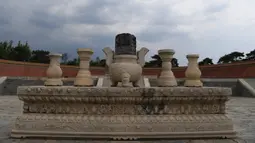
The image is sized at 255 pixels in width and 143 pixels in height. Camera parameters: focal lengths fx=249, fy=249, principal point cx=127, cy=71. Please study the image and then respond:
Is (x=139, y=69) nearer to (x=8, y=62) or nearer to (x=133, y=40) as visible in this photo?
(x=133, y=40)

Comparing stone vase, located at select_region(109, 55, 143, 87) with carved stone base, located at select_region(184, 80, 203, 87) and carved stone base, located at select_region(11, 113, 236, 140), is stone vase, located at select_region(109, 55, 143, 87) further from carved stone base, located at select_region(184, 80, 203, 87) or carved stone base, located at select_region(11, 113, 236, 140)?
carved stone base, located at select_region(184, 80, 203, 87)

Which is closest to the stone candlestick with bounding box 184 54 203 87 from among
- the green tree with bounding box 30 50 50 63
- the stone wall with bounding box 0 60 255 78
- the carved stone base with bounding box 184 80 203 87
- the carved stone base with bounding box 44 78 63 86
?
the carved stone base with bounding box 184 80 203 87

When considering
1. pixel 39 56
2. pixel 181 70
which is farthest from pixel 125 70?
pixel 39 56

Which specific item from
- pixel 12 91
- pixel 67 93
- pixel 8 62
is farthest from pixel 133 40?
pixel 8 62

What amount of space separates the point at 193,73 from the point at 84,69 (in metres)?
1.77

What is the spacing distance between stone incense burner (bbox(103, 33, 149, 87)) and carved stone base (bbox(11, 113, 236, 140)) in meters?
0.59

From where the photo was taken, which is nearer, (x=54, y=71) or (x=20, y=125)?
(x=20, y=125)

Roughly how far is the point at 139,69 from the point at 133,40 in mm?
776

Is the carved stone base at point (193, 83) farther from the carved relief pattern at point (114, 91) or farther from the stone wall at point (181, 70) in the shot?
the stone wall at point (181, 70)

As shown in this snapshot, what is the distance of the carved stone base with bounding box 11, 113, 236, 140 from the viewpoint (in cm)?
317

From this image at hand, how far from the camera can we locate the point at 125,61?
13.3 ft

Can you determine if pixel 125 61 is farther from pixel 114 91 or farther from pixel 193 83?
pixel 193 83

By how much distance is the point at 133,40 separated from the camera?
4.57 m

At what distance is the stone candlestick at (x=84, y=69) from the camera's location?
395cm
